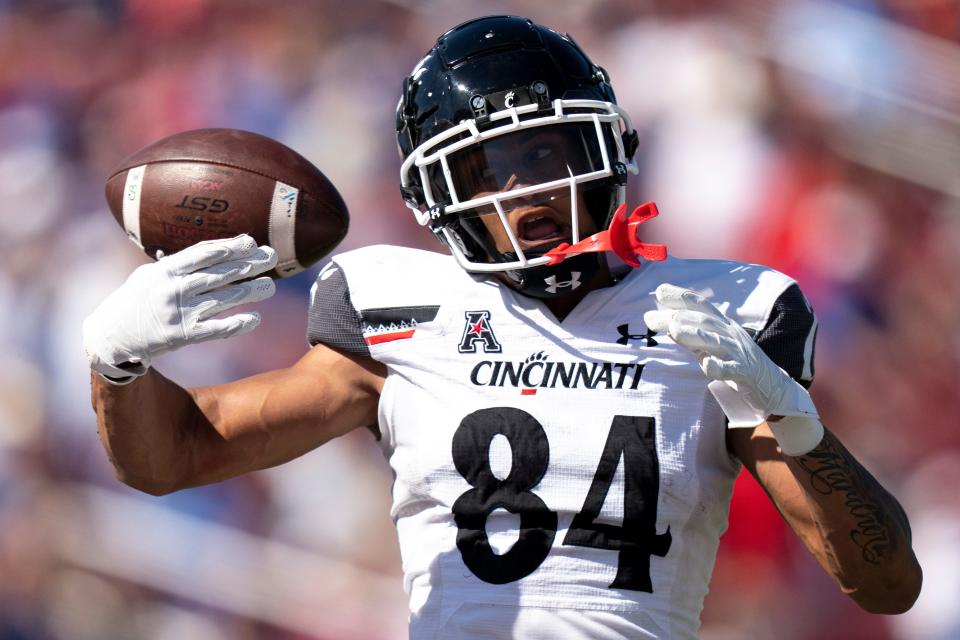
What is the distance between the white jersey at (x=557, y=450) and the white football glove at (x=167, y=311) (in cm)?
29

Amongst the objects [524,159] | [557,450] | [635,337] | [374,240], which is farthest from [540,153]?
[374,240]

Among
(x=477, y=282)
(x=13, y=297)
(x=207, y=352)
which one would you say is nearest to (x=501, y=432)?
(x=477, y=282)

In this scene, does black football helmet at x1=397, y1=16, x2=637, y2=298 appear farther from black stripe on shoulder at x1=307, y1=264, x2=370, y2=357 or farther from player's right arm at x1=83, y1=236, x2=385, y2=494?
player's right arm at x1=83, y1=236, x2=385, y2=494

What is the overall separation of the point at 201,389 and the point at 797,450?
36.4 inches

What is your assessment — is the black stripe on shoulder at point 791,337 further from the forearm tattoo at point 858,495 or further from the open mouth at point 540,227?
the open mouth at point 540,227

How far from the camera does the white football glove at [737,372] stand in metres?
1.52

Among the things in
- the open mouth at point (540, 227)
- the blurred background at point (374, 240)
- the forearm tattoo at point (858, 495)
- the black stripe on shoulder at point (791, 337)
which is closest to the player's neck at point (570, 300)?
the open mouth at point (540, 227)

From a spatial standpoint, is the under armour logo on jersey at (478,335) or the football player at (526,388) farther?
the under armour logo on jersey at (478,335)

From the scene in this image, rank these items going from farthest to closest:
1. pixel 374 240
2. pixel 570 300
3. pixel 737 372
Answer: pixel 374 240 < pixel 570 300 < pixel 737 372

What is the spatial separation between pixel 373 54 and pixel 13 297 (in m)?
1.30

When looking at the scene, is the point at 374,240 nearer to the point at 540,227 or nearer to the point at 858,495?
the point at 540,227

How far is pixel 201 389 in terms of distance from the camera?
1.89 metres

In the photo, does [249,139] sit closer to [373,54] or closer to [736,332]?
[736,332]

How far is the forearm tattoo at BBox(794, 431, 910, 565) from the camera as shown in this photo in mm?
1639
